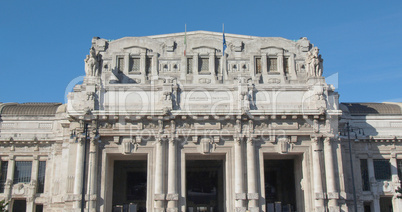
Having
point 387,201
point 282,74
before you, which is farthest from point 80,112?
point 387,201

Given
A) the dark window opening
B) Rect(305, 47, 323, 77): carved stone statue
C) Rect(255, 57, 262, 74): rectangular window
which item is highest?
Rect(255, 57, 262, 74): rectangular window

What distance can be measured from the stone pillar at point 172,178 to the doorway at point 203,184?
7.91 m

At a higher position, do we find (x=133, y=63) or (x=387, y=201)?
(x=133, y=63)

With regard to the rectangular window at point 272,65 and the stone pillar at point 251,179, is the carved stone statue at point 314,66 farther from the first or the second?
the stone pillar at point 251,179

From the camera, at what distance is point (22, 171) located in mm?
42031

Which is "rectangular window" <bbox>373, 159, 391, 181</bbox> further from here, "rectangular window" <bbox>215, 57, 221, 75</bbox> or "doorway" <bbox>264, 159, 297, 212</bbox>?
"rectangular window" <bbox>215, 57, 221, 75</bbox>

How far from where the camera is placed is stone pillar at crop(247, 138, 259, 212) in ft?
114

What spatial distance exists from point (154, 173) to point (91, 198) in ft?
17.7

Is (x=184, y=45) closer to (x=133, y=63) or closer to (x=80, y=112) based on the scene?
(x=133, y=63)

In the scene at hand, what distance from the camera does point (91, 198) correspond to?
34719 mm

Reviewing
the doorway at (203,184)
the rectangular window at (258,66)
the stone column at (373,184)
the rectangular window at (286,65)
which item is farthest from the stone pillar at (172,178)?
the stone column at (373,184)

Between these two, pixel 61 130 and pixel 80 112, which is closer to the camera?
pixel 80 112

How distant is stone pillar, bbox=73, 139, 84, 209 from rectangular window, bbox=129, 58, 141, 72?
10280mm

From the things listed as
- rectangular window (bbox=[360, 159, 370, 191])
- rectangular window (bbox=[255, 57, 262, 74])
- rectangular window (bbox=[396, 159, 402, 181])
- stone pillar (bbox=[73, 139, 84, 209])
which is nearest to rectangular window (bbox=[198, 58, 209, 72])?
rectangular window (bbox=[255, 57, 262, 74])
